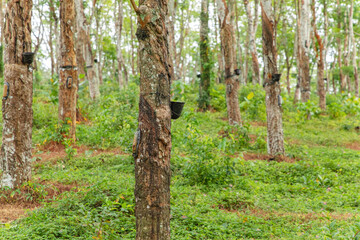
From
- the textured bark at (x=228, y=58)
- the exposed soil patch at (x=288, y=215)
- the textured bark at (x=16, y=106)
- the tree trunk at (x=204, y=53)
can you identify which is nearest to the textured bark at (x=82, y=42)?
the tree trunk at (x=204, y=53)

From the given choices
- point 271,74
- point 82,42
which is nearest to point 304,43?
point 271,74

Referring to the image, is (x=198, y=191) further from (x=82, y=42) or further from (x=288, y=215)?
(x=82, y=42)

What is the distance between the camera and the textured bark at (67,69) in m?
7.89

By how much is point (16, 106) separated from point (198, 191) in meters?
3.19

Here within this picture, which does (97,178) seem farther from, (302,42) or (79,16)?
(302,42)

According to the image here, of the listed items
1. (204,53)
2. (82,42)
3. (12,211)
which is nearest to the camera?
(12,211)

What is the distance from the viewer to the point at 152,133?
2561mm

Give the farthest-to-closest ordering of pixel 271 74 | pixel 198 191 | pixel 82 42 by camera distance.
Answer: pixel 82 42, pixel 271 74, pixel 198 191

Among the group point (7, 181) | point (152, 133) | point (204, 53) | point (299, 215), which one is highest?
point (204, 53)

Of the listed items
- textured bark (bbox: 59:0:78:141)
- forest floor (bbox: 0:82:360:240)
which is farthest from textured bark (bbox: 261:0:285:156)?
textured bark (bbox: 59:0:78:141)

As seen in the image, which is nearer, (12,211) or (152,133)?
(152,133)

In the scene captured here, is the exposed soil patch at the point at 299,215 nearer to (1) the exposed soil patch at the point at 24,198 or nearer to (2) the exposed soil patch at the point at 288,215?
(2) the exposed soil patch at the point at 288,215

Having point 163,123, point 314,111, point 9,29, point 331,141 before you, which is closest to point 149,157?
point 163,123

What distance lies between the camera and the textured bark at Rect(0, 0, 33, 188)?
4.80 metres
